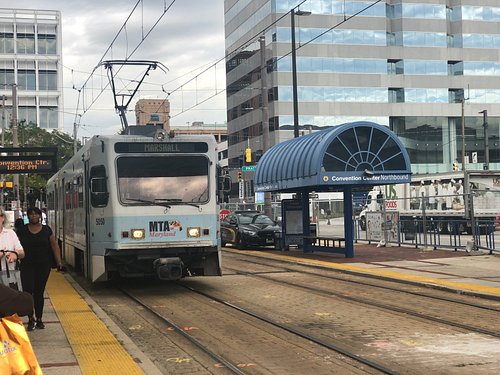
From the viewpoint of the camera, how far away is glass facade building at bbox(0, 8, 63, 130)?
92.3m

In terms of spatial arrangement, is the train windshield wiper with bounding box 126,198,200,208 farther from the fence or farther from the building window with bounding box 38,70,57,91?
the building window with bounding box 38,70,57,91

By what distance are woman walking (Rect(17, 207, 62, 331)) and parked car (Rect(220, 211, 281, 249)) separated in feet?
→ 58.4

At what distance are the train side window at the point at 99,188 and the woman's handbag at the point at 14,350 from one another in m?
9.15

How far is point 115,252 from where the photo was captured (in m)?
12.8

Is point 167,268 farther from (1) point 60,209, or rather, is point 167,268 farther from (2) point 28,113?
(2) point 28,113

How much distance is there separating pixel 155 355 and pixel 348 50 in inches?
2654

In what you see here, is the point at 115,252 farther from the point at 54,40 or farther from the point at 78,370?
the point at 54,40

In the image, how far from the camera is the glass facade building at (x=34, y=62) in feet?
303

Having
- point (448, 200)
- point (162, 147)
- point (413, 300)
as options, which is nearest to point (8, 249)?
point (162, 147)

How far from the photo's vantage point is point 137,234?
42.0 feet

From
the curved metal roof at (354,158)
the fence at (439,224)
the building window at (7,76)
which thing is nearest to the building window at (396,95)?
the fence at (439,224)

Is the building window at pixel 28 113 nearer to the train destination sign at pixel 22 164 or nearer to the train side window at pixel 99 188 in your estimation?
the train destination sign at pixel 22 164

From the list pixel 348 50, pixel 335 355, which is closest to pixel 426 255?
pixel 335 355

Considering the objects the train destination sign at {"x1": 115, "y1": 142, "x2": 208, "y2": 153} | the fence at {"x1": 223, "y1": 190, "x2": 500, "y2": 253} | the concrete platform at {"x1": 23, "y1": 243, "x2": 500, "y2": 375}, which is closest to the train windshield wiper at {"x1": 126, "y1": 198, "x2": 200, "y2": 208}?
the train destination sign at {"x1": 115, "y1": 142, "x2": 208, "y2": 153}
